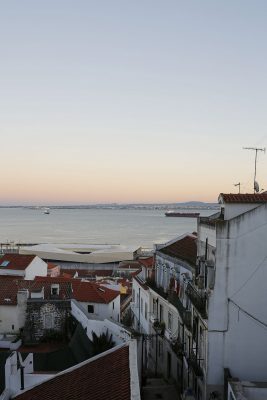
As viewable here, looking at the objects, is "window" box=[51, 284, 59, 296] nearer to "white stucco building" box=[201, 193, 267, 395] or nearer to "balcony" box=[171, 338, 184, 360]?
"balcony" box=[171, 338, 184, 360]

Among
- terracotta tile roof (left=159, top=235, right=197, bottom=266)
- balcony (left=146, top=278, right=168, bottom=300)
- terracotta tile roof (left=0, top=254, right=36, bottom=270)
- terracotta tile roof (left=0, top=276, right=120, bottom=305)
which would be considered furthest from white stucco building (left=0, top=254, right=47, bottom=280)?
terracotta tile roof (left=159, top=235, right=197, bottom=266)

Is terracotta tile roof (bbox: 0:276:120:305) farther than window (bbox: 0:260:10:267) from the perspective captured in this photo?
No

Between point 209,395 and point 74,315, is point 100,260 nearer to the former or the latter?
point 74,315

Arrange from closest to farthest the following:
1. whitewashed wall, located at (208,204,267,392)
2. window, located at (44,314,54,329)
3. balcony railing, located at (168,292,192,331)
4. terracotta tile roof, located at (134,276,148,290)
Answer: whitewashed wall, located at (208,204,267,392), balcony railing, located at (168,292,192,331), terracotta tile roof, located at (134,276,148,290), window, located at (44,314,54,329)

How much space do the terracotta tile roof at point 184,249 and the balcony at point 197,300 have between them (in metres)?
2.08

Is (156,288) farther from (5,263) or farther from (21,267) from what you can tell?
(5,263)

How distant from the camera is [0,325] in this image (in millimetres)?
32562

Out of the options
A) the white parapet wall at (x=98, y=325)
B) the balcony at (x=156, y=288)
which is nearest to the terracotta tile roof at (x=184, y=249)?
the balcony at (x=156, y=288)

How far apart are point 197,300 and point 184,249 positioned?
698cm

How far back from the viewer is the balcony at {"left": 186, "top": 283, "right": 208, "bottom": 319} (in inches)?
679

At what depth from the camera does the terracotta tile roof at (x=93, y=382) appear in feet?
39.3

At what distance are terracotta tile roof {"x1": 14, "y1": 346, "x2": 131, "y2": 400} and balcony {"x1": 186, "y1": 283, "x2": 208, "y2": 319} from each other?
13.5 feet

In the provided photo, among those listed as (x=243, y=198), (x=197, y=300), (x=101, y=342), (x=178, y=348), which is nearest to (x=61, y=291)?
(x=101, y=342)

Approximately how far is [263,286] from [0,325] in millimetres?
22419
